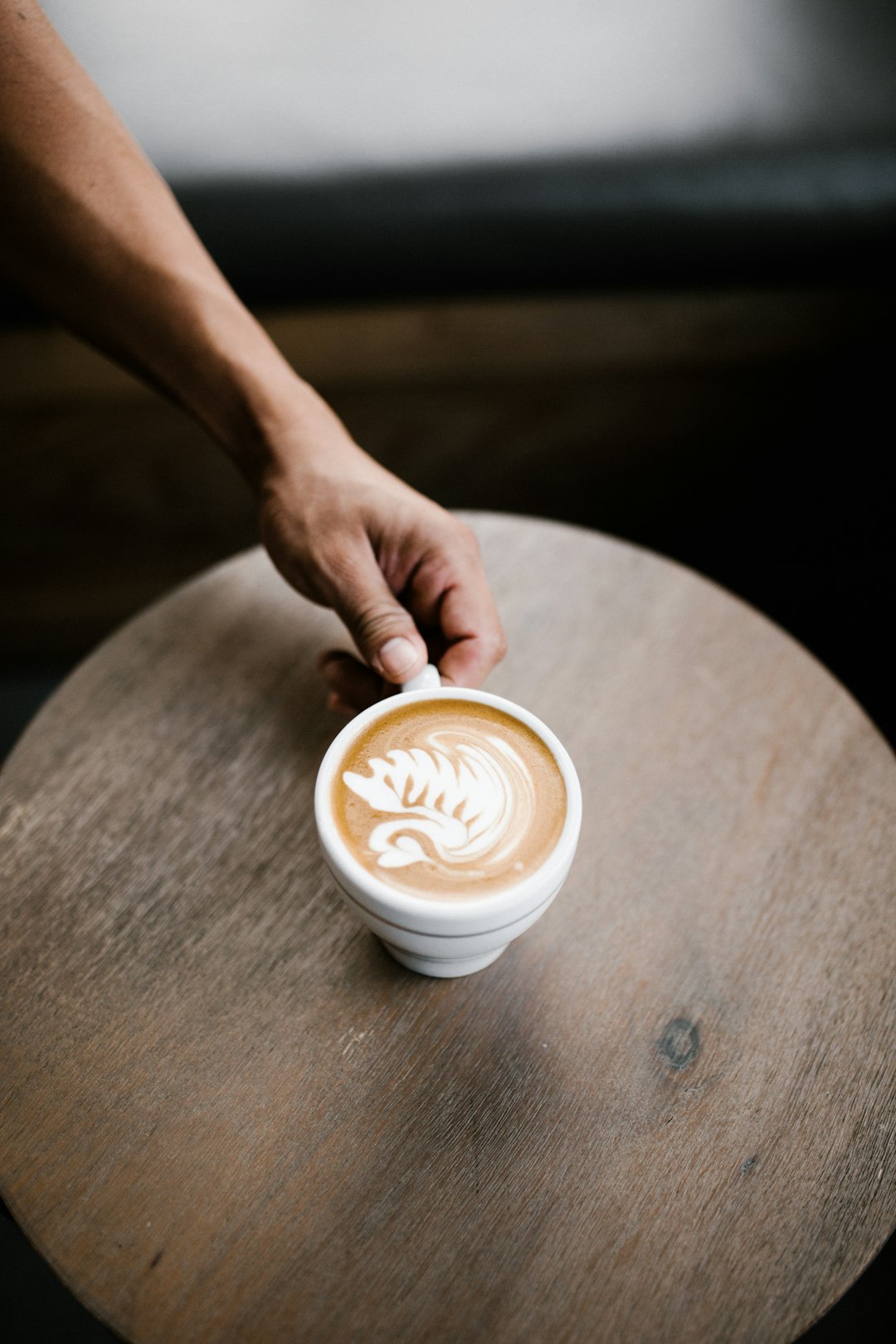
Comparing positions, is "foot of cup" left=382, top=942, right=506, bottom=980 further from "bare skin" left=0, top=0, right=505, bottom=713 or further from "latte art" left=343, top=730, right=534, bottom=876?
"bare skin" left=0, top=0, right=505, bottom=713

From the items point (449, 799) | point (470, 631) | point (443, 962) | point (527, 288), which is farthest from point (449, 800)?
point (527, 288)

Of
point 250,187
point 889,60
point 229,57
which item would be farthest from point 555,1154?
point 889,60

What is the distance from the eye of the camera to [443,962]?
66cm

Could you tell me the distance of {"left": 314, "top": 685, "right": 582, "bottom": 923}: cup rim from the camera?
57cm

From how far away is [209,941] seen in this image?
70cm

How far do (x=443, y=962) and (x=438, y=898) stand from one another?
0.10m

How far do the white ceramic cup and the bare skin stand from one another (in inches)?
8.3

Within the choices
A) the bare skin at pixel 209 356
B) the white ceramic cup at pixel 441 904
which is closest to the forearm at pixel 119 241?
the bare skin at pixel 209 356

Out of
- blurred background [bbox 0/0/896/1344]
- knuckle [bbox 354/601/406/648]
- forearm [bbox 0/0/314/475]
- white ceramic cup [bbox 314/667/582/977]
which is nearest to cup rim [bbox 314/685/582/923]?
white ceramic cup [bbox 314/667/582/977]

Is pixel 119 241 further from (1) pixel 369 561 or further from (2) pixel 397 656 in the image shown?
(2) pixel 397 656

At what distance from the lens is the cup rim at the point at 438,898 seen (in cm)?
57

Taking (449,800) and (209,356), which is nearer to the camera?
(449,800)

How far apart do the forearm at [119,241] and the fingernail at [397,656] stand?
0.93 feet

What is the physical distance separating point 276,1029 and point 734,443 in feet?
4.84
